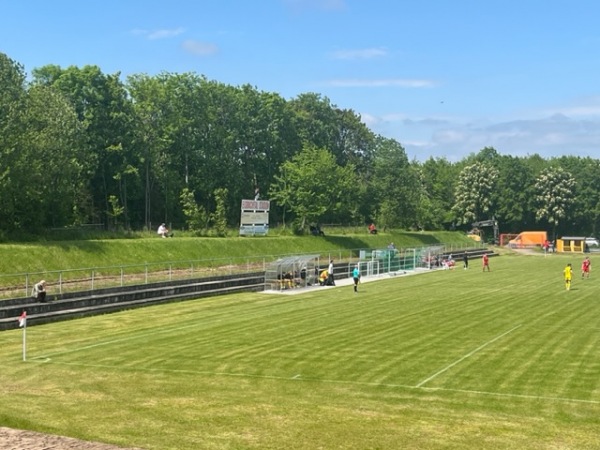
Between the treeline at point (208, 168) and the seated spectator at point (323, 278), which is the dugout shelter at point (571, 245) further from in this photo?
the seated spectator at point (323, 278)

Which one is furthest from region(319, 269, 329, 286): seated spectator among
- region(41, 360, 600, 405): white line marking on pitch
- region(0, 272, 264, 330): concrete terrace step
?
region(41, 360, 600, 405): white line marking on pitch

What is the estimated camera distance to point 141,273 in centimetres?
4209

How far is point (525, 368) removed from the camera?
19.7 meters

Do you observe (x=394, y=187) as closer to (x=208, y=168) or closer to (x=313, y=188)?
(x=313, y=188)

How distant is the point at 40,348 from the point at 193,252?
2974 cm

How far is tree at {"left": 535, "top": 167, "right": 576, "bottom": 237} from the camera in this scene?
124188mm

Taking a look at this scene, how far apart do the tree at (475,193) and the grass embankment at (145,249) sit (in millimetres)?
52585

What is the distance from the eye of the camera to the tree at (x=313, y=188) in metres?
75.1

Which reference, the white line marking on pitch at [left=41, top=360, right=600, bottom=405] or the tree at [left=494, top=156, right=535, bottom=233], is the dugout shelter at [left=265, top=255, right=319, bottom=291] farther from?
the tree at [left=494, top=156, right=535, bottom=233]

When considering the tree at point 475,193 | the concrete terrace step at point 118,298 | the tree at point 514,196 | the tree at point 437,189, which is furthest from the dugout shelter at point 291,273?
the tree at point 514,196

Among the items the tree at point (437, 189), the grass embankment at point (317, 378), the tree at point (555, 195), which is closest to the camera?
the grass embankment at point (317, 378)

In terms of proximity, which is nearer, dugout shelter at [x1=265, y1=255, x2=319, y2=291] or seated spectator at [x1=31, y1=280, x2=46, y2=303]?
seated spectator at [x1=31, y1=280, x2=46, y2=303]

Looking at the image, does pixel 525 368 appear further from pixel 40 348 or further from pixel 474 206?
pixel 474 206

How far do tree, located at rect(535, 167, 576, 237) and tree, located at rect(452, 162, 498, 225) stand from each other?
26.7 feet
